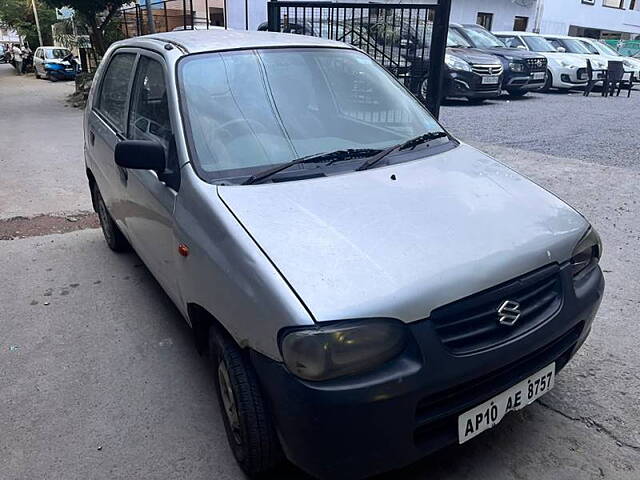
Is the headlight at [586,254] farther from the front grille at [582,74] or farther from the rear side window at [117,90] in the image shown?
the front grille at [582,74]

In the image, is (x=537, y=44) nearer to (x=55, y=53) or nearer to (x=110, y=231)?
(x=110, y=231)

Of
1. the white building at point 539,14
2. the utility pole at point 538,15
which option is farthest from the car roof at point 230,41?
the utility pole at point 538,15

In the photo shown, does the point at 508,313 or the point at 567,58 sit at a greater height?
the point at 508,313

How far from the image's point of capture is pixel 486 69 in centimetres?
1206

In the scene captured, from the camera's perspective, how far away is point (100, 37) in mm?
15688

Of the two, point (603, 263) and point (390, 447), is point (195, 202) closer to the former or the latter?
point (390, 447)

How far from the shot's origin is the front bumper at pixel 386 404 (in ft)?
5.63

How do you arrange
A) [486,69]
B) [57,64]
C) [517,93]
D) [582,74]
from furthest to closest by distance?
[57,64] < [582,74] < [517,93] < [486,69]

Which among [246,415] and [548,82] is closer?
[246,415]

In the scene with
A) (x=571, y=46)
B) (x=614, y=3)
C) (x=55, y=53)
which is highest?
(x=614, y=3)

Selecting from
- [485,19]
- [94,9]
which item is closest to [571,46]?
[485,19]

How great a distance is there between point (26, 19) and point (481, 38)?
38.3 meters

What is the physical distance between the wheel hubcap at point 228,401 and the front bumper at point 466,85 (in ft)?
36.3

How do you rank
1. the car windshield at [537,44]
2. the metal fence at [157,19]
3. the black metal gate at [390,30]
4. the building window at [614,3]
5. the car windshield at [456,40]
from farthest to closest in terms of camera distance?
the building window at [614,3] → the metal fence at [157,19] → the car windshield at [537,44] → the car windshield at [456,40] → the black metal gate at [390,30]
